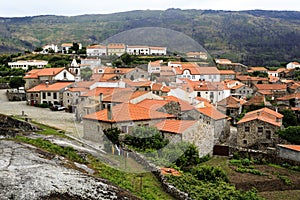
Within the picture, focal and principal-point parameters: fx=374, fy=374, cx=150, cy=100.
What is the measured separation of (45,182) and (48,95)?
22.7m

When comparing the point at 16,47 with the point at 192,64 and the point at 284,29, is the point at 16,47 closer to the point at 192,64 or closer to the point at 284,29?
the point at 284,29

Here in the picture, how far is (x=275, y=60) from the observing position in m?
88.4

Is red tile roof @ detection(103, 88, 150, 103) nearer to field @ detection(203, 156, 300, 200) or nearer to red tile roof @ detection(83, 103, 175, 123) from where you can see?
red tile roof @ detection(83, 103, 175, 123)

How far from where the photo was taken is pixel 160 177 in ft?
34.9

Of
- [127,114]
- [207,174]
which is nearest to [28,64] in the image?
[127,114]

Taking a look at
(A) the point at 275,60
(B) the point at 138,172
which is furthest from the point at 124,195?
(A) the point at 275,60

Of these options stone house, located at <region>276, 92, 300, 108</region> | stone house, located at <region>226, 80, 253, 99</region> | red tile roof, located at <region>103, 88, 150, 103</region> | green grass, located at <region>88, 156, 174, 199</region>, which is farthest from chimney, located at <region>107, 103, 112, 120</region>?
stone house, located at <region>226, 80, 253, 99</region>

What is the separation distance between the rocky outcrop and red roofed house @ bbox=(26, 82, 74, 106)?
19.5m

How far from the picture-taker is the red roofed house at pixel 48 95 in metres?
29.3

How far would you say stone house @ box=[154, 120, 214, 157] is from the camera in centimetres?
1223

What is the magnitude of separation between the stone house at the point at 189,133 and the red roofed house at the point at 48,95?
1548 cm

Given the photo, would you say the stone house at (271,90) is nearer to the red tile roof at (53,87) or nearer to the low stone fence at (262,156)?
the red tile roof at (53,87)

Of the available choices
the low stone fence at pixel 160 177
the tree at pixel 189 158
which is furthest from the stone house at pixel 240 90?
the low stone fence at pixel 160 177

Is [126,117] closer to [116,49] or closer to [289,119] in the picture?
[116,49]
